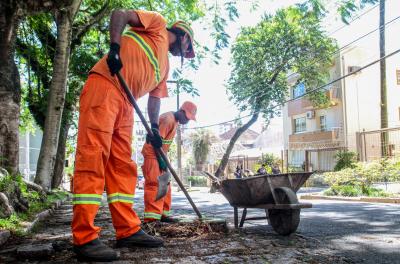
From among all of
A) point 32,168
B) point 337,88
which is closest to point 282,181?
point 337,88

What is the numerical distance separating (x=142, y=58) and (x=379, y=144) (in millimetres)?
21738

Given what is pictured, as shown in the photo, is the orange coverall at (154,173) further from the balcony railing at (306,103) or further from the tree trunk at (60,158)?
the balcony railing at (306,103)

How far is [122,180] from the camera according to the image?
377 centimetres

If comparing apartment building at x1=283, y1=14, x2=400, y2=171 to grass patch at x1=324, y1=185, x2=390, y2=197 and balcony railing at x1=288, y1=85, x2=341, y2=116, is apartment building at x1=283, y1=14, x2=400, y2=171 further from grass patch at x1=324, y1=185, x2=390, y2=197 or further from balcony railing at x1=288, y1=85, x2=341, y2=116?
grass patch at x1=324, y1=185, x2=390, y2=197

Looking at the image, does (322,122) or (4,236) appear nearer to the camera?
(4,236)

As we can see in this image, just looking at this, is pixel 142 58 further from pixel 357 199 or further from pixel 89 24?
pixel 357 199

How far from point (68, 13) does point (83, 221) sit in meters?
7.58

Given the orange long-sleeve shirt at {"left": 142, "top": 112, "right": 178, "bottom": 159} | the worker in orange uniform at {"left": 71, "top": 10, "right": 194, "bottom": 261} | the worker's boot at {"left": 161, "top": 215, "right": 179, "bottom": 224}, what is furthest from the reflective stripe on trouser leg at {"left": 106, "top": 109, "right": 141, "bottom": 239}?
the orange long-sleeve shirt at {"left": 142, "top": 112, "right": 178, "bottom": 159}

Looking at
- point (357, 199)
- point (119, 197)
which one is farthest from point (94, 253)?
point (357, 199)

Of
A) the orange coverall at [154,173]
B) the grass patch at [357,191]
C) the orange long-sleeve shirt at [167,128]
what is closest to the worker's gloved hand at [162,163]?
the orange coverall at [154,173]

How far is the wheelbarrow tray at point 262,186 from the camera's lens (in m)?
5.09

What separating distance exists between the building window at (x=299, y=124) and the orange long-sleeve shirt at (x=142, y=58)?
1210 inches

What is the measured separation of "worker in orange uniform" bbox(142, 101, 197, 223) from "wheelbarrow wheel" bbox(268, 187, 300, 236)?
3.80 ft

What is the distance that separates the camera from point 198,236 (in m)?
4.44
